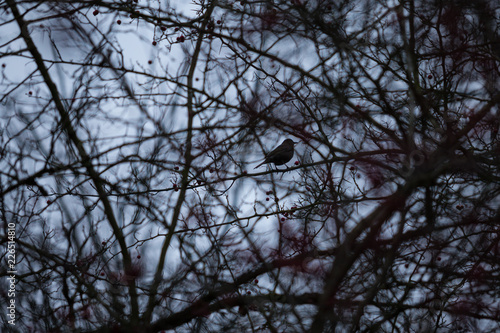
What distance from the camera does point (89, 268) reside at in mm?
4398

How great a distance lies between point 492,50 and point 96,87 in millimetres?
3047

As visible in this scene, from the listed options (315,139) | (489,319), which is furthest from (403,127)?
(489,319)

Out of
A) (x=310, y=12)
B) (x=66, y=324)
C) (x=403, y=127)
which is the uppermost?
(x=310, y=12)

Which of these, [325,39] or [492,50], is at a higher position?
[325,39]

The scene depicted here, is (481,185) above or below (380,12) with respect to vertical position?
below

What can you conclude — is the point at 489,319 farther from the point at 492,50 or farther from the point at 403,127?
the point at 492,50

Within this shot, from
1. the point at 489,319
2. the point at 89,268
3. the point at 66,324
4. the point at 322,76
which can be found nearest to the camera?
the point at 489,319

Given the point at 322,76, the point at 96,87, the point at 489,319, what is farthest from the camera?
the point at 96,87

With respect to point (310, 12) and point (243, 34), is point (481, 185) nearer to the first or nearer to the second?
point (310, 12)

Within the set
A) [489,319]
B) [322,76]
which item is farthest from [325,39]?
[489,319]

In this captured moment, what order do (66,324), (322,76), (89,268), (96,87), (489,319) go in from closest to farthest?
(489,319), (66,324), (89,268), (322,76), (96,87)

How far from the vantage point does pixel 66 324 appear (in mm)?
4133

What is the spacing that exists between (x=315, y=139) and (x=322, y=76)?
0.59 meters

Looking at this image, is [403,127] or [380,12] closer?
[403,127]
